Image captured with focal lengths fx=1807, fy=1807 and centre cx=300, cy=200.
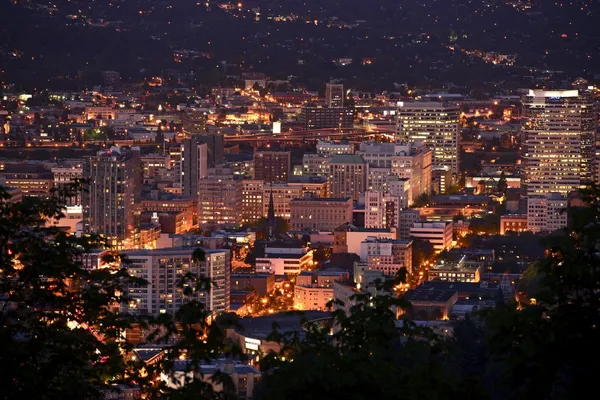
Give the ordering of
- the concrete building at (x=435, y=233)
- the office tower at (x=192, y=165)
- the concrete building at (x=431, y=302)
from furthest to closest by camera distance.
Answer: the office tower at (x=192, y=165) → the concrete building at (x=435, y=233) → the concrete building at (x=431, y=302)

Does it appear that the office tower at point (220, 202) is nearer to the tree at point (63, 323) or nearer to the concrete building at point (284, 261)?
the concrete building at point (284, 261)

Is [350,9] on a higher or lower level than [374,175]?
higher

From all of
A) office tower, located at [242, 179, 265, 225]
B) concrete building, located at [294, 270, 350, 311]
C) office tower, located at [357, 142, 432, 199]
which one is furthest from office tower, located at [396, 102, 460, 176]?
concrete building, located at [294, 270, 350, 311]

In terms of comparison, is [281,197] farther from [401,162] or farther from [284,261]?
[284,261]

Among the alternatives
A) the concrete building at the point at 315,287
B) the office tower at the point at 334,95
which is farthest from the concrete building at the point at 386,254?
the office tower at the point at 334,95

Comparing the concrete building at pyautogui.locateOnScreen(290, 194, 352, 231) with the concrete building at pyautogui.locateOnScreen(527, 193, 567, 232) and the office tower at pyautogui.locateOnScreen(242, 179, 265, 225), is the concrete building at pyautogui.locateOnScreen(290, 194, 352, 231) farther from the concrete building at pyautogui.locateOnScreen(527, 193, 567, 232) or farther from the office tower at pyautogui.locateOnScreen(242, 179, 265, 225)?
the concrete building at pyautogui.locateOnScreen(527, 193, 567, 232)

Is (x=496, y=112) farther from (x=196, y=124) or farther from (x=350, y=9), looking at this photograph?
(x=350, y=9)

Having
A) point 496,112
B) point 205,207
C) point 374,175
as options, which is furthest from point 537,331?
point 496,112
